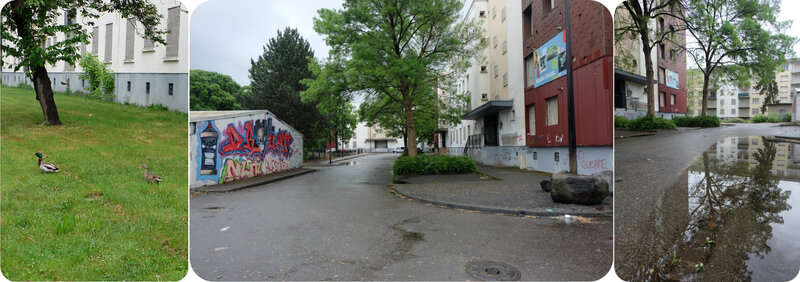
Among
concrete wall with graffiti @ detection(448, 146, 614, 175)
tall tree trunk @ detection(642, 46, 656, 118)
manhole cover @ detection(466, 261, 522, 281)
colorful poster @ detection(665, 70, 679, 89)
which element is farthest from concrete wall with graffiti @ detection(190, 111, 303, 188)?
colorful poster @ detection(665, 70, 679, 89)

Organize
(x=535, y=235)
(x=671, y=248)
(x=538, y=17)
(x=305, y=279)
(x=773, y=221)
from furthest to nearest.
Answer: (x=535, y=235) → (x=538, y=17) → (x=773, y=221) → (x=671, y=248) → (x=305, y=279)

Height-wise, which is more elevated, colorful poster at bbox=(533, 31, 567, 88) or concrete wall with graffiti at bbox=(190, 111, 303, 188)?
colorful poster at bbox=(533, 31, 567, 88)

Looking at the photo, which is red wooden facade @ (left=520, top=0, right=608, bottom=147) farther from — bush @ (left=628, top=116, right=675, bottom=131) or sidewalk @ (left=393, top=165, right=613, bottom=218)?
sidewalk @ (left=393, top=165, right=613, bottom=218)

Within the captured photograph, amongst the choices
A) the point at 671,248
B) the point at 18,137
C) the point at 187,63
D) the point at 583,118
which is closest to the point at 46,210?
the point at 18,137

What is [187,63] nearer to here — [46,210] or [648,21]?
[46,210]

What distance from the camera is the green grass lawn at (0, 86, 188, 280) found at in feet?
7.60

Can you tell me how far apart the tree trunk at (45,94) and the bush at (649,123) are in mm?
5505

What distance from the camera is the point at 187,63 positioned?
2039 millimetres

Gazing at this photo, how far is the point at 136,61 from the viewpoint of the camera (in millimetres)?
2564

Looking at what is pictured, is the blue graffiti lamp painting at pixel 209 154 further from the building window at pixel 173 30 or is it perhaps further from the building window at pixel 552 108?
the building window at pixel 552 108

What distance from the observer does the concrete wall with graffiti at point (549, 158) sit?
2557 millimetres

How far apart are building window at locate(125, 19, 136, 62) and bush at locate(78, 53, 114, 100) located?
39cm

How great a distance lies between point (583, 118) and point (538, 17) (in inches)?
47.4

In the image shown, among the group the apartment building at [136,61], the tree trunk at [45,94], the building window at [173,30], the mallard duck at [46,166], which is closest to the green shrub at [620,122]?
the apartment building at [136,61]
